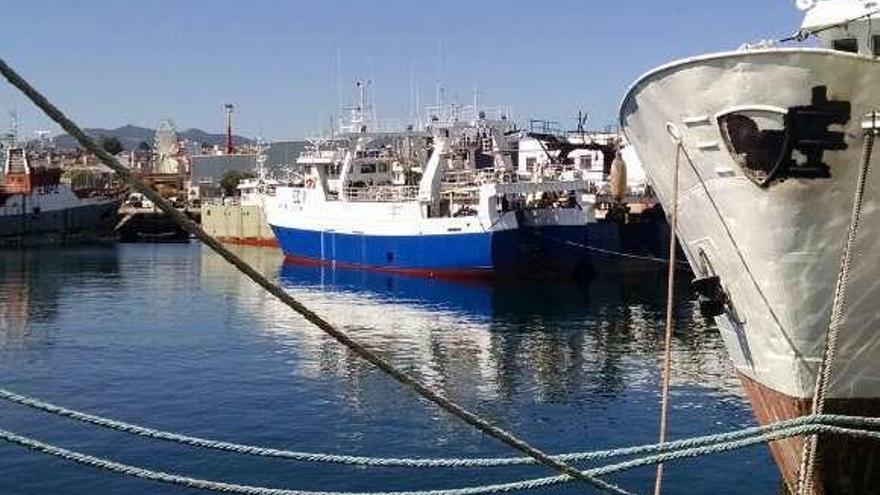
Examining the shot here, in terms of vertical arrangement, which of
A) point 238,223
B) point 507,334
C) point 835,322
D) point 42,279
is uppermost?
point 835,322

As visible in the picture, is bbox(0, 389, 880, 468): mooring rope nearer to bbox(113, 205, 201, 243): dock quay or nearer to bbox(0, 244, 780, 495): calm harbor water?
bbox(0, 244, 780, 495): calm harbor water

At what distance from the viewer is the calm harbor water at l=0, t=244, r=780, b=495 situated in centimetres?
1446

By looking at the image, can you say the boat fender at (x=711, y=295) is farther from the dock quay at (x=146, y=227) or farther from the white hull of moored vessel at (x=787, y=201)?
the dock quay at (x=146, y=227)

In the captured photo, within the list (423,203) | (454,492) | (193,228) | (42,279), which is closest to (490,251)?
(423,203)

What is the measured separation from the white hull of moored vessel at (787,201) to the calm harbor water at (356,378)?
399 centimetres

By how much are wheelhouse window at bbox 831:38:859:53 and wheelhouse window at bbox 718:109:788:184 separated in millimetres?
1804

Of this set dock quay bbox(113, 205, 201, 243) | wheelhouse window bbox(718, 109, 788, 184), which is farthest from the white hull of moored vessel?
dock quay bbox(113, 205, 201, 243)

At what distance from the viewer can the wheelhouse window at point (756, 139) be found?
8.87 metres

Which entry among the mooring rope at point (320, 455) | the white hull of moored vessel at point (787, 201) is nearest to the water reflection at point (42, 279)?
the white hull of moored vessel at point (787, 201)

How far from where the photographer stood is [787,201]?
9055mm

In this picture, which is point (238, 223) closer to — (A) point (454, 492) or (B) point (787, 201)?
(B) point (787, 201)

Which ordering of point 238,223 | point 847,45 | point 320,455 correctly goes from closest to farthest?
1. point 320,455
2. point 847,45
3. point 238,223

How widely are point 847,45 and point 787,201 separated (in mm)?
2140

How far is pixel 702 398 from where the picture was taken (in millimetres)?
19375
